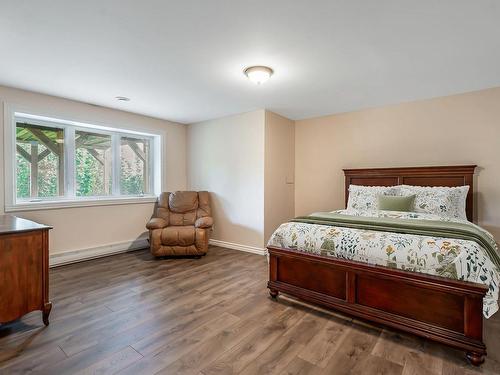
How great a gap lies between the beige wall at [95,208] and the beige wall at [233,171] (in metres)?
0.44

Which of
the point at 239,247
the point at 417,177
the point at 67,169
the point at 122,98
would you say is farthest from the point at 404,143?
the point at 67,169

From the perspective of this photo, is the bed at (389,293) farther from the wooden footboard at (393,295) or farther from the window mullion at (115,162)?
the window mullion at (115,162)

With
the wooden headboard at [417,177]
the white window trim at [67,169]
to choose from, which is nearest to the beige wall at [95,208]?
the white window trim at [67,169]

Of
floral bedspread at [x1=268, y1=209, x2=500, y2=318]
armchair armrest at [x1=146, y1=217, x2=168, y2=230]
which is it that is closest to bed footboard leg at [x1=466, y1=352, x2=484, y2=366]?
floral bedspread at [x1=268, y1=209, x2=500, y2=318]

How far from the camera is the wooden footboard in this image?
64.0 inches

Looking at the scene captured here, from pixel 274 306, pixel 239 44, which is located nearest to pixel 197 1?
pixel 239 44

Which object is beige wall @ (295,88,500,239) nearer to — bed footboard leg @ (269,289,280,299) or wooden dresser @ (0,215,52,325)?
bed footboard leg @ (269,289,280,299)

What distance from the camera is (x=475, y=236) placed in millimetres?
1940

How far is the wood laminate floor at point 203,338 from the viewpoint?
159 cm

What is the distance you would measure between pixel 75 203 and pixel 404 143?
4.74 meters

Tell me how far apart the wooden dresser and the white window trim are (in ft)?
4.60

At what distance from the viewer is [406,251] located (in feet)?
6.14

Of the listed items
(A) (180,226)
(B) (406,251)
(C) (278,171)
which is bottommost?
(A) (180,226)

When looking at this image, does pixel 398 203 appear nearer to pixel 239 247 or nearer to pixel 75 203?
pixel 239 247
